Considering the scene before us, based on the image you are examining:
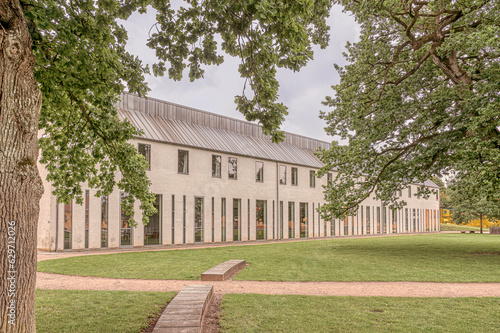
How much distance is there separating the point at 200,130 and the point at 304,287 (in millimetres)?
20088

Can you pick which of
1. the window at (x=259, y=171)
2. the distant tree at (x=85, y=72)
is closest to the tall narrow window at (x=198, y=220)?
the window at (x=259, y=171)

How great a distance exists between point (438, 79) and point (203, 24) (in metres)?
14.3

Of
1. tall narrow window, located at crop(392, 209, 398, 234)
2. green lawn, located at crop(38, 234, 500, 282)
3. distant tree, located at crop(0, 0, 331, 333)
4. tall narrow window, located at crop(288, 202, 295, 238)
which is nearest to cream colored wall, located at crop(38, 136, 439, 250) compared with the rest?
tall narrow window, located at crop(288, 202, 295, 238)

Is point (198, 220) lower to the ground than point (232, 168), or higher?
lower

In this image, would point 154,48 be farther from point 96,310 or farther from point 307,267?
point 307,267

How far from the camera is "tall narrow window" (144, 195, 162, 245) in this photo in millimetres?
22469

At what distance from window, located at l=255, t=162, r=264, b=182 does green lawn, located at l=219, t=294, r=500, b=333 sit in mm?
21222

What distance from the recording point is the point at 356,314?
6.94m

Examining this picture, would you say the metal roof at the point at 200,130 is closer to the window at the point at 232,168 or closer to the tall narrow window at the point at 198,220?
the window at the point at 232,168

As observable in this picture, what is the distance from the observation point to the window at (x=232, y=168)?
27672 millimetres

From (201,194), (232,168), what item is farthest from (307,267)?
(232,168)

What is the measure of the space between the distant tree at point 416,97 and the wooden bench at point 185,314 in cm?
1035

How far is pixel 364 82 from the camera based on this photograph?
16891 mm

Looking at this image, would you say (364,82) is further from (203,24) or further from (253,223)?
(253,223)
